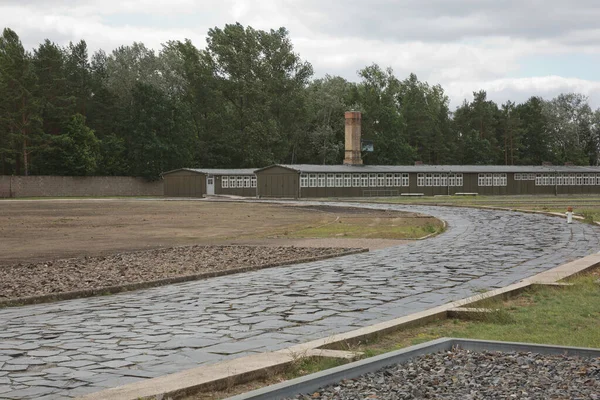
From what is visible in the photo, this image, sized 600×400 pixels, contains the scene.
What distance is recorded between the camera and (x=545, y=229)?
25672 mm

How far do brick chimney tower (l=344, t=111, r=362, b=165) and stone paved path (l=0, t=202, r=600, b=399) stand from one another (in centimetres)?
6689

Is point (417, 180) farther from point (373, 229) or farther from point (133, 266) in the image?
point (133, 266)

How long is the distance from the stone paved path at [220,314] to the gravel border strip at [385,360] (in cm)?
148

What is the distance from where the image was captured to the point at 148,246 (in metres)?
21.0

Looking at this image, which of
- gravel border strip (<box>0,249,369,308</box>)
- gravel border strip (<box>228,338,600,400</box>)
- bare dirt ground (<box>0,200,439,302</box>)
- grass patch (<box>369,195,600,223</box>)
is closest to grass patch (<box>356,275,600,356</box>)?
gravel border strip (<box>228,338,600,400</box>)

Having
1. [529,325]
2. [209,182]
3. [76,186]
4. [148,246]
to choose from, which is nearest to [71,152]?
[76,186]

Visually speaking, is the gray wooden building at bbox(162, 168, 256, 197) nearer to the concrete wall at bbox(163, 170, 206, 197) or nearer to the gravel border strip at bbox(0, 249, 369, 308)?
the concrete wall at bbox(163, 170, 206, 197)

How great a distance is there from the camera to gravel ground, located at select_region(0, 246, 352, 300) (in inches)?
479

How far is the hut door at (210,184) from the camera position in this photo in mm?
79938

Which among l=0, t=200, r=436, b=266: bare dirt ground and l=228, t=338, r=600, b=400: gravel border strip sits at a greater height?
l=228, t=338, r=600, b=400: gravel border strip

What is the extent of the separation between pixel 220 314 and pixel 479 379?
4.39 meters

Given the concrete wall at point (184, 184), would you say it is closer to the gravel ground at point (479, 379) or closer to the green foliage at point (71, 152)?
the green foliage at point (71, 152)

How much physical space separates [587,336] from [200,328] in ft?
14.1

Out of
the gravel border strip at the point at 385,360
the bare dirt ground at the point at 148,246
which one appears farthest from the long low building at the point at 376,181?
the gravel border strip at the point at 385,360
